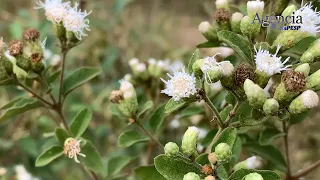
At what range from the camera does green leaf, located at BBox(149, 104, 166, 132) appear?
4.41 feet

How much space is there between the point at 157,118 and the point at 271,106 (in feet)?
1.45

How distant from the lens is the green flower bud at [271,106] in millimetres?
973

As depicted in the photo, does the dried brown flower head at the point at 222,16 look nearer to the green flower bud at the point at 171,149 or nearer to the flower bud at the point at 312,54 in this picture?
the flower bud at the point at 312,54

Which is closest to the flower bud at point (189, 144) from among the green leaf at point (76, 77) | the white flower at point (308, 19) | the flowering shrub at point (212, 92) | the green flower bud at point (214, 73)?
the flowering shrub at point (212, 92)

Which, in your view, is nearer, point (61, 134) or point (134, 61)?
point (61, 134)

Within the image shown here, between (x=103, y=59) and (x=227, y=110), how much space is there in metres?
1.12

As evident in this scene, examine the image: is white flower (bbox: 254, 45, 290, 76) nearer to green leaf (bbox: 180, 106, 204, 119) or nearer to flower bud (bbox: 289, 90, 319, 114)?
flower bud (bbox: 289, 90, 319, 114)

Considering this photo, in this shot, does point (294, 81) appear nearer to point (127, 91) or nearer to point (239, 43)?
point (239, 43)

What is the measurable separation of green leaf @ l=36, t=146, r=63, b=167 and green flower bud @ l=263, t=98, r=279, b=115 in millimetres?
554

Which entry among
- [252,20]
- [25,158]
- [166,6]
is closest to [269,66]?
[252,20]

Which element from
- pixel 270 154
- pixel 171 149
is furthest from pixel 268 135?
pixel 171 149

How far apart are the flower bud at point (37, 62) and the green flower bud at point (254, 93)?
53cm

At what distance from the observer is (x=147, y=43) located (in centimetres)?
267

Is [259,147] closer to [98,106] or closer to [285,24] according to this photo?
[285,24]
